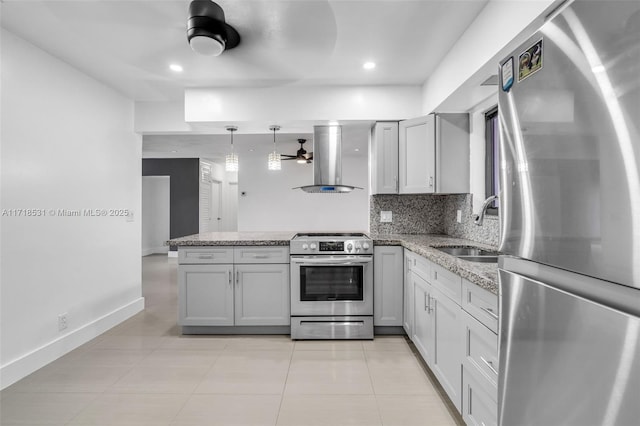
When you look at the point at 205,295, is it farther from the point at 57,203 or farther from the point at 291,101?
the point at 291,101

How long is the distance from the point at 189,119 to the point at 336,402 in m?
2.89

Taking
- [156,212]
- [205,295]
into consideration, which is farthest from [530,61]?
[156,212]

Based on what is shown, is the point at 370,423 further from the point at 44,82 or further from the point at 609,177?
the point at 44,82

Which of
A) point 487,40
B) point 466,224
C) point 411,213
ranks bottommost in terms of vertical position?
point 466,224

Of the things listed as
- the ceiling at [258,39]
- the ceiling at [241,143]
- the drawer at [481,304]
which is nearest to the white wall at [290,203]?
the ceiling at [241,143]

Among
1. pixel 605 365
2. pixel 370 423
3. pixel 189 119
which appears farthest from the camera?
pixel 189 119

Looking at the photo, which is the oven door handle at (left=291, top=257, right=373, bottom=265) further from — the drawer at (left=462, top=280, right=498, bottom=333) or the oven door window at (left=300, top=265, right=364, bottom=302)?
the drawer at (left=462, top=280, right=498, bottom=333)

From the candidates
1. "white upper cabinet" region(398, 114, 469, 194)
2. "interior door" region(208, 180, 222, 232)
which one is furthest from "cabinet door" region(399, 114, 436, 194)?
"interior door" region(208, 180, 222, 232)

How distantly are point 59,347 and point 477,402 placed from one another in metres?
3.14

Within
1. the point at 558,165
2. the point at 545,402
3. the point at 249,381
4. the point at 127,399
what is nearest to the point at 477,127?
the point at 558,165

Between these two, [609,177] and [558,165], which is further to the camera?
[558,165]

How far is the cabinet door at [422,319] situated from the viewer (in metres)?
2.24

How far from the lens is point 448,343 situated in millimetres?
1891

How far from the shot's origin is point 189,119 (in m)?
3.26
